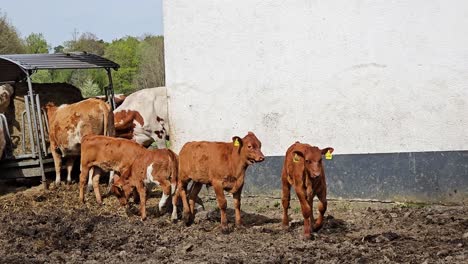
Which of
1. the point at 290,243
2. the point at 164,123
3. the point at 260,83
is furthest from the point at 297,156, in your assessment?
the point at 164,123

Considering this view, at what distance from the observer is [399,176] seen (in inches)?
399

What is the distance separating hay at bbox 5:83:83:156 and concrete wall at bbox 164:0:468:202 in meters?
2.81

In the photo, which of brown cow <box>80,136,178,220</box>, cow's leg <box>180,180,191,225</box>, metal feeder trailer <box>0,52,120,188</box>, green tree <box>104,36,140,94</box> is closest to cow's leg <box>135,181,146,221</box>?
brown cow <box>80,136,178,220</box>

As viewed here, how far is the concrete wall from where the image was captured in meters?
9.73

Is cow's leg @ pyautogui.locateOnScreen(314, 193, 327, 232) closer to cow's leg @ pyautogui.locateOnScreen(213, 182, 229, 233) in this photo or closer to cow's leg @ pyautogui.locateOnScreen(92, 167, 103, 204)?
cow's leg @ pyautogui.locateOnScreen(213, 182, 229, 233)

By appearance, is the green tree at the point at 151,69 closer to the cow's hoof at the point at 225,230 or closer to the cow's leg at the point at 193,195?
the cow's leg at the point at 193,195

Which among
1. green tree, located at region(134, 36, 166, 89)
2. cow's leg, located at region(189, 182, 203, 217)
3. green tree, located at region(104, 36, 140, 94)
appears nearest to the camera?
cow's leg, located at region(189, 182, 203, 217)

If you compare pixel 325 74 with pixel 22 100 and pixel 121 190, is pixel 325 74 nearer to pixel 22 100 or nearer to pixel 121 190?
pixel 121 190

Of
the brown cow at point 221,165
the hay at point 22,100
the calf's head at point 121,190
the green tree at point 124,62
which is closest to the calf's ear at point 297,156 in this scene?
the brown cow at point 221,165

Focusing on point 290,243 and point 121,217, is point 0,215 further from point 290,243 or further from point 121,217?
point 290,243

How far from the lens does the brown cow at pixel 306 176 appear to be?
26.4ft

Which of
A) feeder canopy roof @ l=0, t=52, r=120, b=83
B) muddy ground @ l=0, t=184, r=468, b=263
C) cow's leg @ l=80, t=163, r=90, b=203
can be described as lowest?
muddy ground @ l=0, t=184, r=468, b=263

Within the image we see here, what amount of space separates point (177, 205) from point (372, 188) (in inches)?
113

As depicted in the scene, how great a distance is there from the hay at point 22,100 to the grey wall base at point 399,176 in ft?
15.6
